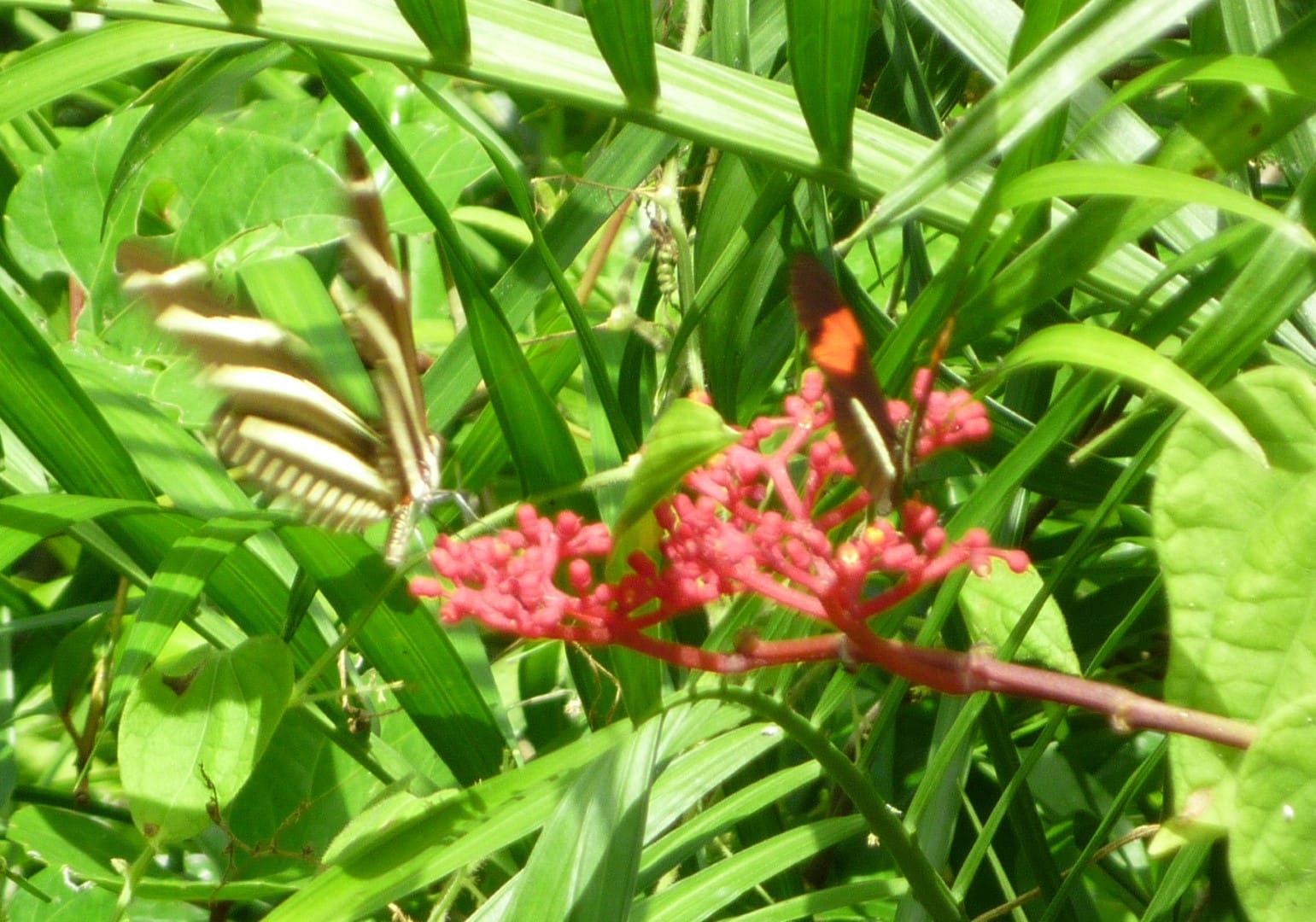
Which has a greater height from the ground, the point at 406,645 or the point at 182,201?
the point at 182,201

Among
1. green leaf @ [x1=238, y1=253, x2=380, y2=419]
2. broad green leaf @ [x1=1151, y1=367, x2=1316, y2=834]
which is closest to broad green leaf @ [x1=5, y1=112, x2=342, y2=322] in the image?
green leaf @ [x1=238, y1=253, x2=380, y2=419]

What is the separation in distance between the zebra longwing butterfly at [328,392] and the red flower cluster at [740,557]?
29cm

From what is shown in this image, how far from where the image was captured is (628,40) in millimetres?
672

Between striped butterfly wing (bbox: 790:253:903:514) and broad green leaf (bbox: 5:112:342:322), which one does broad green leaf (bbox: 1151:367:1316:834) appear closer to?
striped butterfly wing (bbox: 790:253:903:514)

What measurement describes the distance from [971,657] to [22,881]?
2.63 feet

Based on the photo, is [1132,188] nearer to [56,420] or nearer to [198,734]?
[198,734]

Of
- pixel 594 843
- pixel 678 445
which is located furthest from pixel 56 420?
pixel 678 445

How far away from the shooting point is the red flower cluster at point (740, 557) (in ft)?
1.85

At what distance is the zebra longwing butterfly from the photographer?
2.98ft

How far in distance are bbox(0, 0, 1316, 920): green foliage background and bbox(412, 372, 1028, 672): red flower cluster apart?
53 millimetres

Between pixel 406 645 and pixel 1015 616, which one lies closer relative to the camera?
pixel 1015 616

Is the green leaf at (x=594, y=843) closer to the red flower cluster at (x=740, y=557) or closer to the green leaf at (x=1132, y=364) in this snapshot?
the red flower cluster at (x=740, y=557)

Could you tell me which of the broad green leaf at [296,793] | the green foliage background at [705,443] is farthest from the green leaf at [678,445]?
the broad green leaf at [296,793]

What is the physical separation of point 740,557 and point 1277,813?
0.22 m
